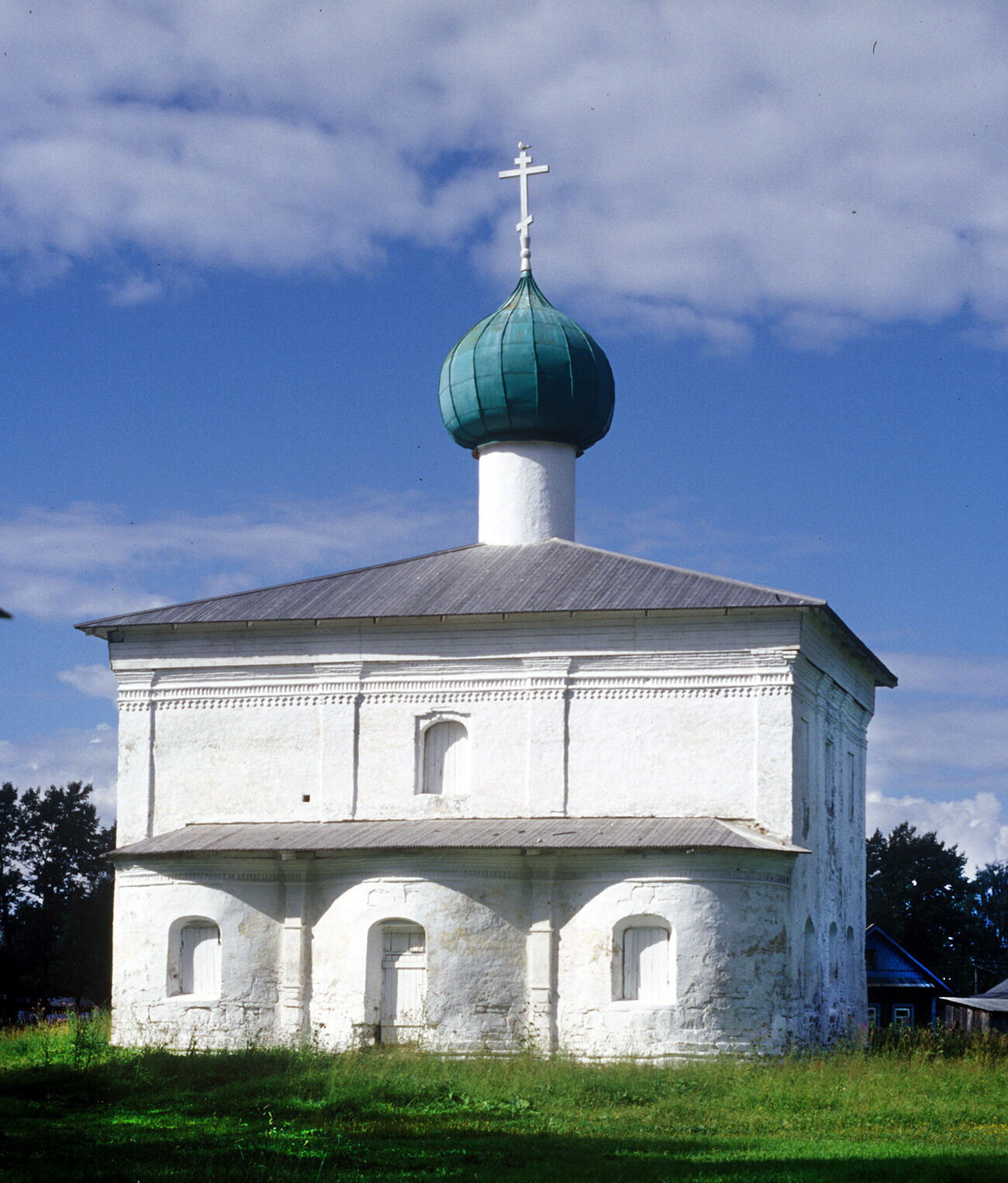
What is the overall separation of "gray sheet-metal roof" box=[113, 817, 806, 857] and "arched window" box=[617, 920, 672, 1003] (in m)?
0.93

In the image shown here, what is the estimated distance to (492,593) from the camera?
60.4 ft

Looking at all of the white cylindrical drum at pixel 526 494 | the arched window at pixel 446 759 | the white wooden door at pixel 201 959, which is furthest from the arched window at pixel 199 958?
the white cylindrical drum at pixel 526 494

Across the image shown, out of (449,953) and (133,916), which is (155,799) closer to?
(133,916)

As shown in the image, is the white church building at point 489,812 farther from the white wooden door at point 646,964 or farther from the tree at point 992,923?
the tree at point 992,923

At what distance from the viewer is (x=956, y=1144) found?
10.9 meters

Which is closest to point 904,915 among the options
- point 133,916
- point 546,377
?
point 546,377

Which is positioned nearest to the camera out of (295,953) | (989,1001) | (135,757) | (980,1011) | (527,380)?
(295,953)

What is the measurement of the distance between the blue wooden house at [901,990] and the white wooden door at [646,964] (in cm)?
1751

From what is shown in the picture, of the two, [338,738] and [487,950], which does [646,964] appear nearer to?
[487,950]

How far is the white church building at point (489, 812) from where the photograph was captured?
1599cm

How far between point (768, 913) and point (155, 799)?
7.31m

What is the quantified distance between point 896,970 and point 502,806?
17.9 m

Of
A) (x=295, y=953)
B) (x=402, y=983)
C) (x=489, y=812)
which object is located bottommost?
(x=402, y=983)

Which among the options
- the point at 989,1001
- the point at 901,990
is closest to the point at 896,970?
the point at 901,990
